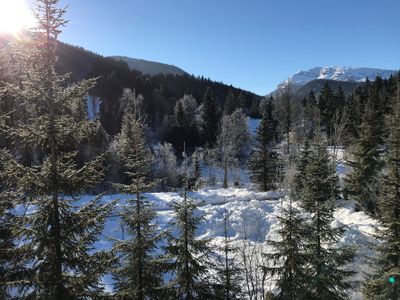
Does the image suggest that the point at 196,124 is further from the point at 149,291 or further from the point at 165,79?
the point at 149,291

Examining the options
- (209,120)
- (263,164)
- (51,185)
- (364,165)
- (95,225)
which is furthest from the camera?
(209,120)

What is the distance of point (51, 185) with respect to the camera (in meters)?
6.20

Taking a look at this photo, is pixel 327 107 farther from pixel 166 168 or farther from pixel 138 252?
pixel 138 252

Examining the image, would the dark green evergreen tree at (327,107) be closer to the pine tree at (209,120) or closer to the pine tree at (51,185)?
the pine tree at (209,120)

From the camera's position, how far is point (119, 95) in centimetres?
7675

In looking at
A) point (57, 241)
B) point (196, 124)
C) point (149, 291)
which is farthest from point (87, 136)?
point (196, 124)

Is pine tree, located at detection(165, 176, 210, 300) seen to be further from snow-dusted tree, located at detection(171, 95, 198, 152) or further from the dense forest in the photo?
snow-dusted tree, located at detection(171, 95, 198, 152)

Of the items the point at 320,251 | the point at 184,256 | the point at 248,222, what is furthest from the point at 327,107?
the point at 184,256

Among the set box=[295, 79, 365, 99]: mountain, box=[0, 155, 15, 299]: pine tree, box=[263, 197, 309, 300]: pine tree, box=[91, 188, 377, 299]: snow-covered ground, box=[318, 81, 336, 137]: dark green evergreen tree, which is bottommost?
box=[91, 188, 377, 299]: snow-covered ground

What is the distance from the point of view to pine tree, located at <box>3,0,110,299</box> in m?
6.10

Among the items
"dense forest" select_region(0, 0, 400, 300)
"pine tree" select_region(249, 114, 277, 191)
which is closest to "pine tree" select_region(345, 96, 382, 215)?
"dense forest" select_region(0, 0, 400, 300)

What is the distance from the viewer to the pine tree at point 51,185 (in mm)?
6102

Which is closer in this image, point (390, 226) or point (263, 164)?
point (390, 226)

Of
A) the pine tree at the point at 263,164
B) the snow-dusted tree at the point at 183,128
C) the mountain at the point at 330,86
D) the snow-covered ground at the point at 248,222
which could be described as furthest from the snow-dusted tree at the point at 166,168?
the mountain at the point at 330,86
